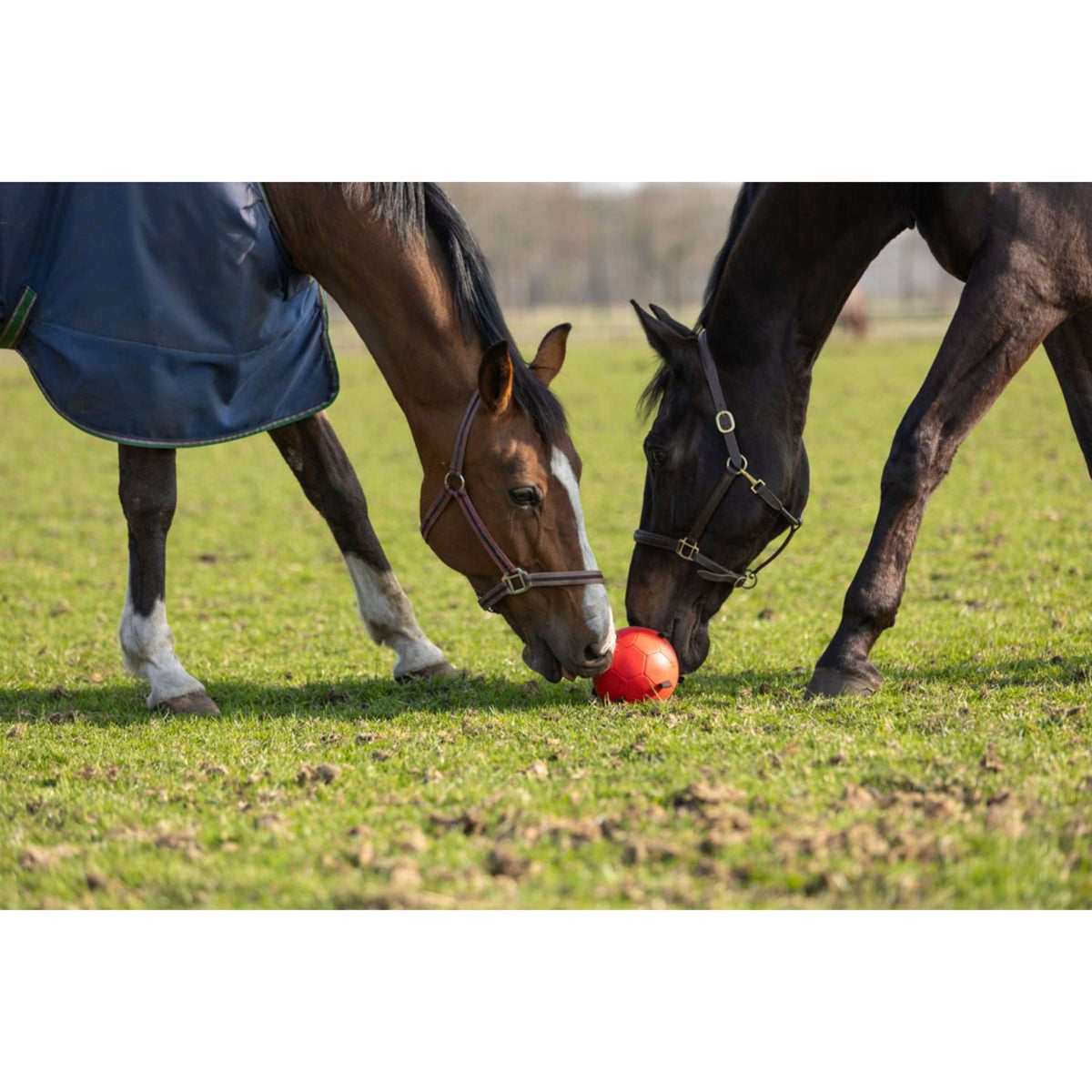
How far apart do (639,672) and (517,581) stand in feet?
2.41

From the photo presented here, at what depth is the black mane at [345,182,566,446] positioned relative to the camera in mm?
5305

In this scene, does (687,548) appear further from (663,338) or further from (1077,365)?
(1077,365)

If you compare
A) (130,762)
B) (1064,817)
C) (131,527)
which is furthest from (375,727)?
(1064,817)

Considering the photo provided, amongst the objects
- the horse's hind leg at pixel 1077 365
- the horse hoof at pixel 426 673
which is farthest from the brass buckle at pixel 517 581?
the horse's hind leg at pixel 1077 365

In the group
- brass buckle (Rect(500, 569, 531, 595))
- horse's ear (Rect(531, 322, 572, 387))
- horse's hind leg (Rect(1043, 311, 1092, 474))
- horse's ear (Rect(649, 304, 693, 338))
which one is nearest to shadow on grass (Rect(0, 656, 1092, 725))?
brass buckle (Rect(500, 569, 531, 595))

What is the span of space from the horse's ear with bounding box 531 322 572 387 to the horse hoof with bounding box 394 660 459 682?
1715 mm

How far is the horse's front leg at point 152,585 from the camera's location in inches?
229

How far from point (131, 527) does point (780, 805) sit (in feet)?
11.7

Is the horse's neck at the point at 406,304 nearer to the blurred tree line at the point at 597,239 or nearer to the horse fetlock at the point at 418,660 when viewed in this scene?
the horse fetlock at the point at 418,660

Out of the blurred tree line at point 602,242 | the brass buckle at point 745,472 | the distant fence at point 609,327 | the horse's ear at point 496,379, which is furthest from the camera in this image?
the blurred tree line at point 602,242

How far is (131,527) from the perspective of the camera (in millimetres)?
5867

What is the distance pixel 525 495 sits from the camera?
5266 millimetres

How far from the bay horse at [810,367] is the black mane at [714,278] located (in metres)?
0.01

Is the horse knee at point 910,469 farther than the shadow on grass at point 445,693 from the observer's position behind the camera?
No
